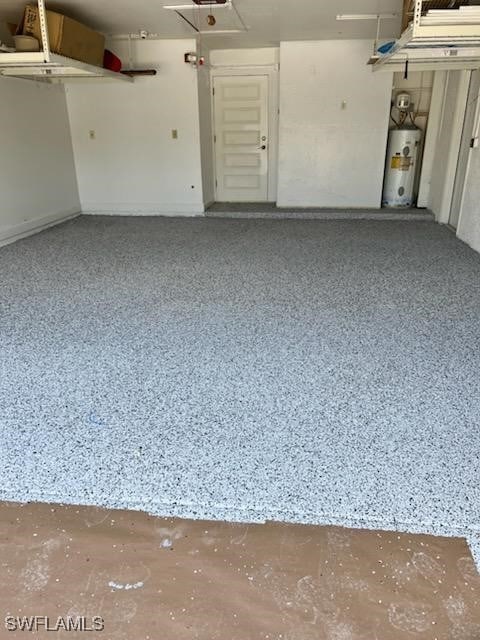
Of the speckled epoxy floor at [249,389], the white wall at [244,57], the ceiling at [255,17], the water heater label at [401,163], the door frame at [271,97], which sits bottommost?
the speckled epoxy floor at [249,389]

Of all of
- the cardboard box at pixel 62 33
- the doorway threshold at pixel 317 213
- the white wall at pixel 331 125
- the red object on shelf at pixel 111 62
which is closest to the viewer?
the cardboard box at pixel 62 33

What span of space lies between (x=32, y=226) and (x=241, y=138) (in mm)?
3667

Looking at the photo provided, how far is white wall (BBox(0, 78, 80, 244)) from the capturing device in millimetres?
5734

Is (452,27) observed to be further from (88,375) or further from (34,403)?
(34,403)

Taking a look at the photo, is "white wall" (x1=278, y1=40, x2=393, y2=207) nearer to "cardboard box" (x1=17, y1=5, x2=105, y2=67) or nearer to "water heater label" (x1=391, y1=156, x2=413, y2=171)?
"water heater label" (x1=391, y1=156, x2=413, y2=171)

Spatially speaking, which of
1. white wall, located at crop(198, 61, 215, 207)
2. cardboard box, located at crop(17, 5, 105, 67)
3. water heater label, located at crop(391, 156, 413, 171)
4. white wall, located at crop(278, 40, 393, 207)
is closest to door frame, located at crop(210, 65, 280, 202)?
white wall, located at crop(198, 61, 215, 207)

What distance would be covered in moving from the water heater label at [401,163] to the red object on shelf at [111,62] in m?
4.21

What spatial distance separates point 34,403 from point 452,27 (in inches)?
156

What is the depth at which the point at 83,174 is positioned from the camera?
749 centimetres

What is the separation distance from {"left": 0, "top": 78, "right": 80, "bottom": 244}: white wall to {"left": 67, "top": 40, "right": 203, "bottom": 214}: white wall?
29 cm

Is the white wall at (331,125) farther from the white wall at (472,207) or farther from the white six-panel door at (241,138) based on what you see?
the white wall at (472,207)

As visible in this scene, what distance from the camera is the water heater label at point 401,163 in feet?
23.4

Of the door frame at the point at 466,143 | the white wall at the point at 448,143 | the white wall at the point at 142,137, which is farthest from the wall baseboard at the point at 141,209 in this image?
the door frame at the point at 466,143

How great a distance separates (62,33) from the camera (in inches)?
183
